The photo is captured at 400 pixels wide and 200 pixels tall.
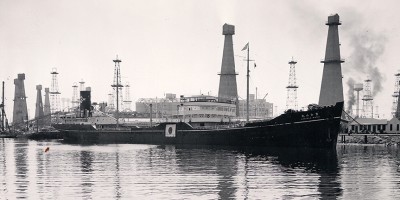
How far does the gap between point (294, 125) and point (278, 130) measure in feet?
8.97

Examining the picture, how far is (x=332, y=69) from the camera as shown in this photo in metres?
120

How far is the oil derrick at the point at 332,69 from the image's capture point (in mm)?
119812

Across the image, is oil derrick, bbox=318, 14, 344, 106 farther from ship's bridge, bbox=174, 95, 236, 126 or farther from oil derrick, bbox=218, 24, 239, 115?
ship's bridge, bbox=174, 95, 236, 126

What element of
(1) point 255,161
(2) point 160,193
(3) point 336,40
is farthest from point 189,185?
(3) point 336,40

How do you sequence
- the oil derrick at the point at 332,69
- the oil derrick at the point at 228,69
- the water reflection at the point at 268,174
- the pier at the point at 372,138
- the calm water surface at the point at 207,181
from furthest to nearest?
1. the oil derrick at the point at 228,69
2. the oil derrick at the point at 332,69
3. the pier at the point at 372,138
4. the water reflection at the point at 268,174
5. the calm water surface at the point at 207,181

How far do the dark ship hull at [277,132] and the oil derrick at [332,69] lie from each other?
166 feet

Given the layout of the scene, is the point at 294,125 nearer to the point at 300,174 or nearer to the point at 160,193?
the point at 300,174

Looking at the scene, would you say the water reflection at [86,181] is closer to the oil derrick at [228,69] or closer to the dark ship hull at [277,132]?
the dark ship hull at [277,132]

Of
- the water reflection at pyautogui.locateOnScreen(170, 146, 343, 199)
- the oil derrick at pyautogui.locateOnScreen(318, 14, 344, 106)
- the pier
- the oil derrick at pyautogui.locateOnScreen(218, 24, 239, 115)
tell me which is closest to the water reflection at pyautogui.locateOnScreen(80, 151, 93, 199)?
the water reflection at pyautogui.locateOnScreen(170, 146, 343, 199)

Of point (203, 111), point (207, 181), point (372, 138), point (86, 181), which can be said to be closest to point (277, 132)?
point (372, 138)

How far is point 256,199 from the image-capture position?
942 inches

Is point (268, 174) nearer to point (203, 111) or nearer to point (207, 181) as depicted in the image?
point (207, 181)

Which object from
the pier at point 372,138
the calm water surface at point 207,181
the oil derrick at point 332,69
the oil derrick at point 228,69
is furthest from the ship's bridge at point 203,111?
the oil derrick at point 228,69

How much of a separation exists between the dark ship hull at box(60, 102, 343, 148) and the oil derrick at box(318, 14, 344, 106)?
50.6 metres
